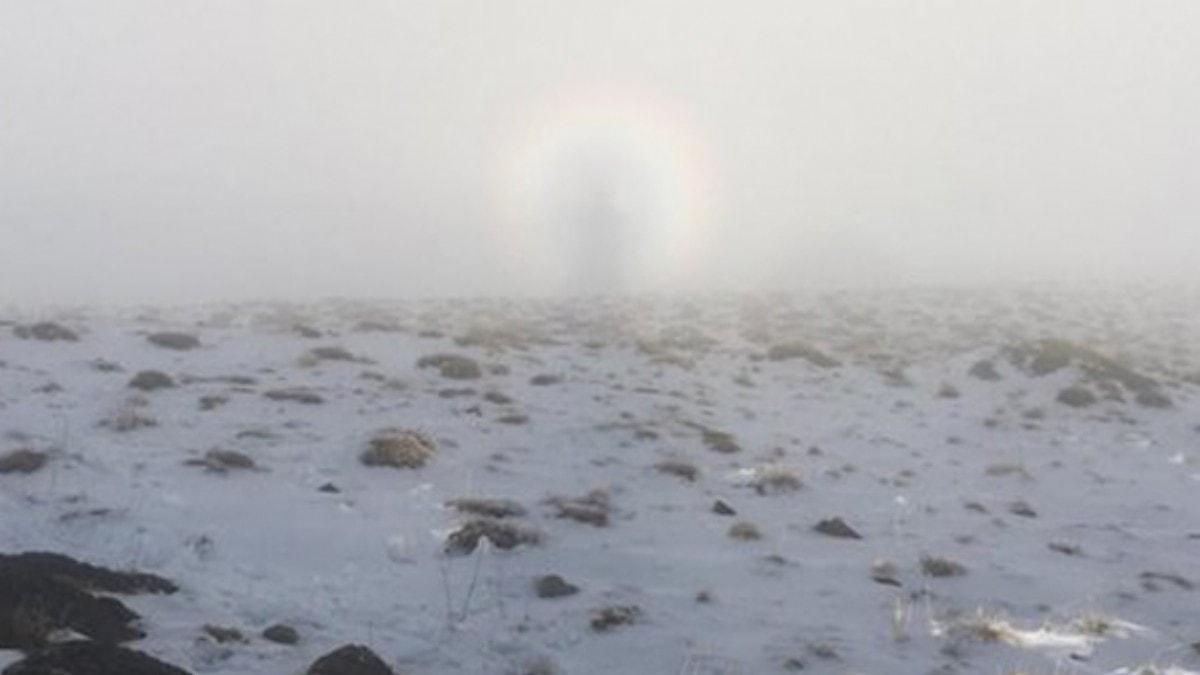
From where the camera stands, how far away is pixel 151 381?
16.7 metres

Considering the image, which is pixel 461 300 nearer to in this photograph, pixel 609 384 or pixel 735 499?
pixel 609 384

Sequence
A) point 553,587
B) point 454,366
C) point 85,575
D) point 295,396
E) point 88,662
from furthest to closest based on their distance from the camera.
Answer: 1. point 454,366
2. point 295,396
3. point 553,587
4. point 85,575
5. point 88,662

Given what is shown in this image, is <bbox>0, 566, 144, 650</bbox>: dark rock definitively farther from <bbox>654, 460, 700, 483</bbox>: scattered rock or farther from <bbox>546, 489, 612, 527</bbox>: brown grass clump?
<bbox>654, 460, 700, 483</bbox>: scattered rock

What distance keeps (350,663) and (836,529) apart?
20.2 ft

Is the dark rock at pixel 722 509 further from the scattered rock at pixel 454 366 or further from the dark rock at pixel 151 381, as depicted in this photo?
the dark rock at pixel 151 381

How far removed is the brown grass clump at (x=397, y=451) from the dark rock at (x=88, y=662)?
6.01 m

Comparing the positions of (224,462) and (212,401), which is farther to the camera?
(212,401)

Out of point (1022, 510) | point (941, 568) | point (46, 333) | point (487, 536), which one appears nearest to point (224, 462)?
point (487, 536)

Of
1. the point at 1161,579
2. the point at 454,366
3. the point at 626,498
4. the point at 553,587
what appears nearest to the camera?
the point at 553,587

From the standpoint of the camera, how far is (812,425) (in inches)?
736

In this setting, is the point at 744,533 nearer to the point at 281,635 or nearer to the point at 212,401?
the point at 281,635

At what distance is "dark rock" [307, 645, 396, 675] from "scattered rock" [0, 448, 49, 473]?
17.1 feet

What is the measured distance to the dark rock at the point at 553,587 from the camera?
1051 centimetres

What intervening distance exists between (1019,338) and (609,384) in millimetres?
14584
